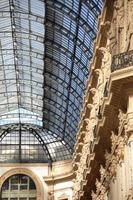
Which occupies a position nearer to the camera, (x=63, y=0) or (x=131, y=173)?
(x=131, y=173)

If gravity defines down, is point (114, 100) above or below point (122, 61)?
below

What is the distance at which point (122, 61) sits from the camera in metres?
24.8

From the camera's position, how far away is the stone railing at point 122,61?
2452 centimetres

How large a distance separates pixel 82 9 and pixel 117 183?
15.8 metres

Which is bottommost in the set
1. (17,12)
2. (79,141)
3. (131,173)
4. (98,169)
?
(131,173)

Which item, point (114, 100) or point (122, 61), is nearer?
point (122, 61)

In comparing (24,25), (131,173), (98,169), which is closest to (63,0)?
(24,25)

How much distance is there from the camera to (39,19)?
46312 millimetres

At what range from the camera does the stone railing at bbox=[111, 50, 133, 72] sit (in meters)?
24.5

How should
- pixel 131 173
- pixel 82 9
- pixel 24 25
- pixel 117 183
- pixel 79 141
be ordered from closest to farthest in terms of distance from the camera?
pixel 131 173, pixel 117 183, pixel 82 9, pixel 79 141, pixel 24 25

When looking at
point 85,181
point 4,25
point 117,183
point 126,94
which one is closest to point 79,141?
point 85,181

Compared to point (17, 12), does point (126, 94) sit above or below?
below

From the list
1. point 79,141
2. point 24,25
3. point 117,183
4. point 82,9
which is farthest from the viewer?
point 24,25

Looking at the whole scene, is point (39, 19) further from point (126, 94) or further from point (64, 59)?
point (126, 94)
